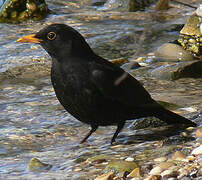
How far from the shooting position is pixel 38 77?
8695 mm

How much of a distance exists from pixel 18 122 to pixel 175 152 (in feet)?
8.57

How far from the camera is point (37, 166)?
15.3 feet

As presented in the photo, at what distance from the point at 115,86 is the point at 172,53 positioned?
4.15 m

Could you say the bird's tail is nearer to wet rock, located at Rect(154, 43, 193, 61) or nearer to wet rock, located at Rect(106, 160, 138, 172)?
wet rock, located at Rect(106, 160, 138, 172)

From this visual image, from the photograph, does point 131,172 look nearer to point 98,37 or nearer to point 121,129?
point 121,129

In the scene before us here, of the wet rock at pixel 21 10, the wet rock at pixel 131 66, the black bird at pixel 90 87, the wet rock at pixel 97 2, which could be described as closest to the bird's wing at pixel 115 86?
the black bird at pixel 90 87

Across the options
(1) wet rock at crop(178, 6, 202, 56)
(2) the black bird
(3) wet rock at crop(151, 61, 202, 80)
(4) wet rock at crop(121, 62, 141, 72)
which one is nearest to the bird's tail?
(2) the black bird

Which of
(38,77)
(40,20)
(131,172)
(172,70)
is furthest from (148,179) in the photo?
(40,20)

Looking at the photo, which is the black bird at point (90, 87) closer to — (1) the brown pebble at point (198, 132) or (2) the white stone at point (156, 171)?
(1) the brown pebble at point (198, 132)

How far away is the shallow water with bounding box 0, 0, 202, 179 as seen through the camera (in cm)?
480

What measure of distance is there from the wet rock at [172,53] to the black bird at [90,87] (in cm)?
364

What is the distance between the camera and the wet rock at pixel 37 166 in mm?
4645

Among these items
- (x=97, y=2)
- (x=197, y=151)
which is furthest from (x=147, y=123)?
(x=97, y=2)

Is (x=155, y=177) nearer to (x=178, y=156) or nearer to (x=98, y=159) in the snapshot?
(x=178, y=156)
